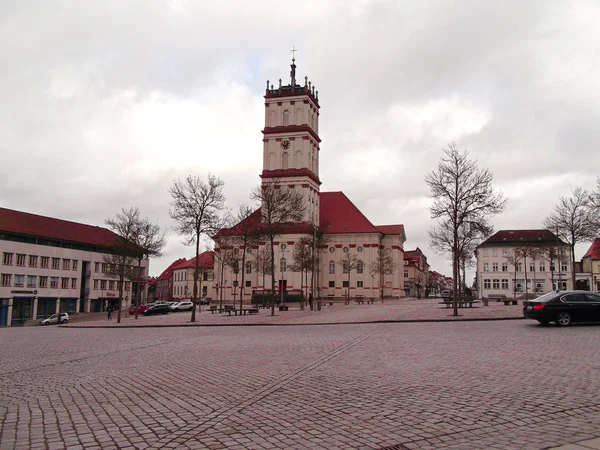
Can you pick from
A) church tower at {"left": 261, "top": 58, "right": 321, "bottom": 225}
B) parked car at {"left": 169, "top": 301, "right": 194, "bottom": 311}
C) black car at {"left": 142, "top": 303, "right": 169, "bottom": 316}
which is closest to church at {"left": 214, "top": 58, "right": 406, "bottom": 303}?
church tower at {"left": 261, "top": 58, "right": 321, "bottom": 225}

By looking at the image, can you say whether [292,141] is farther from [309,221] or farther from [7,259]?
[7,259]

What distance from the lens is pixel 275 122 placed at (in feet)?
300

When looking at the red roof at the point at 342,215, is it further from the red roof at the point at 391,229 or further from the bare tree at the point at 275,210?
the bare tree at the point at 275,210

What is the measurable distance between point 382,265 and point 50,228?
5082 centimetres

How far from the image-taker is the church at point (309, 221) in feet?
291

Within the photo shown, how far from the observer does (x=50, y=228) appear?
273 feet

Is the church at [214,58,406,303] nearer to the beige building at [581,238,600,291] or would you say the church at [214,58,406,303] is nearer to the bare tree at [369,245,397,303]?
the bare tree at [369,245,397,303]

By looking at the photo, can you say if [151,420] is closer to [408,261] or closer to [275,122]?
[275,122]

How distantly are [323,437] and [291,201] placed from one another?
35.1 meters

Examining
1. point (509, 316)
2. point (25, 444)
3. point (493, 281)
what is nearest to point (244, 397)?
point (25, 444)

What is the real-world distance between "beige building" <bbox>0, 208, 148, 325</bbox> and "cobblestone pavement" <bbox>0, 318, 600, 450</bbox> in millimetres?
55239

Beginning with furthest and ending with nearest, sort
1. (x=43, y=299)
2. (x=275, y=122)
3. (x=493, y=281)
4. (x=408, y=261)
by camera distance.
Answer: (x=408, y=261), (x=493, y=281), (x=275, y=122), (x=43, y=299)

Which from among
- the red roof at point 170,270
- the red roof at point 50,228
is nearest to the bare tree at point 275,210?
the red roof at point 50,228

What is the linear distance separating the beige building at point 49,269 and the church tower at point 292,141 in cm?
2851
